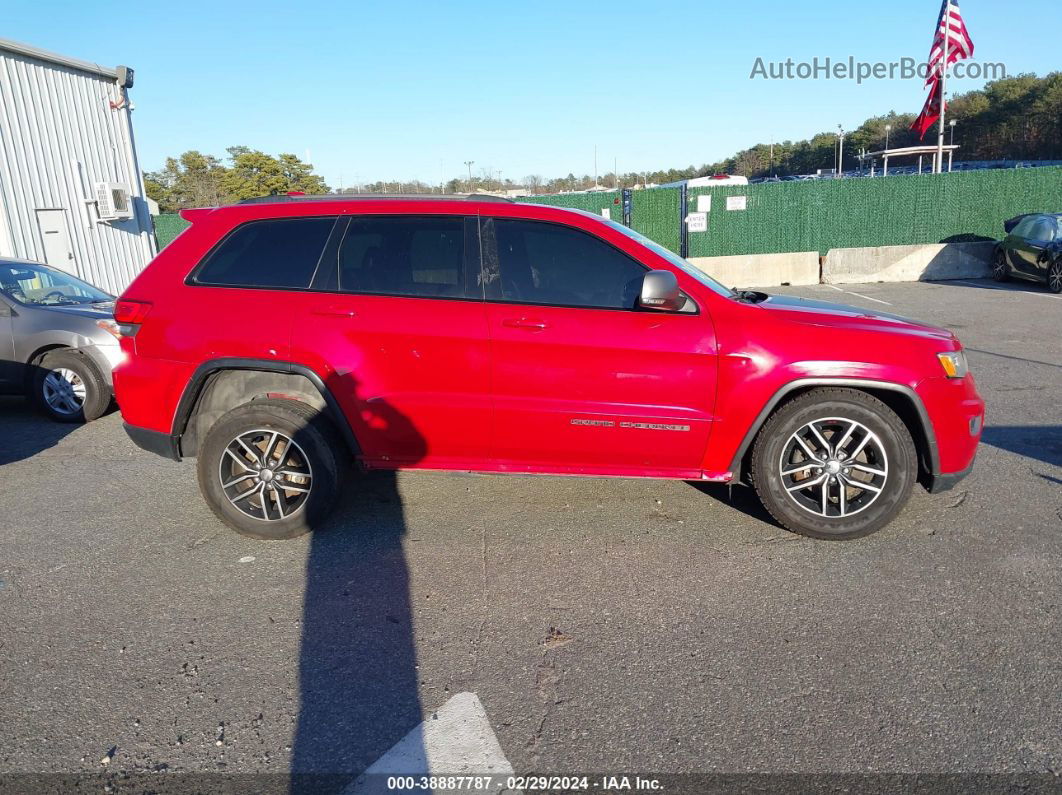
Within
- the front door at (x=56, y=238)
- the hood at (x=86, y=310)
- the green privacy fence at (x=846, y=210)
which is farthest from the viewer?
Result: the green privacy fence at (x=846, y=210)

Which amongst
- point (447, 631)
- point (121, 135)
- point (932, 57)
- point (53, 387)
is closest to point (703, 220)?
point (932, 57)

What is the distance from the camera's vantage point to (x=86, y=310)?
768 centimetres

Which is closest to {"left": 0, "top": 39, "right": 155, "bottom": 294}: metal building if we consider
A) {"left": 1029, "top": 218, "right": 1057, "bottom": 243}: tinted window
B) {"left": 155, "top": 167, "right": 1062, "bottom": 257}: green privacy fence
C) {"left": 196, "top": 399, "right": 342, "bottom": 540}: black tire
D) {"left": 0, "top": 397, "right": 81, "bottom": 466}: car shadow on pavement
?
{"left": 0, "top": 397, "right": 81, "bottom": 466}: car shadow on pavement

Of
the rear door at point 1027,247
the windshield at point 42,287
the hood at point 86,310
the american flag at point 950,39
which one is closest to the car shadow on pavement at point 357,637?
the hood at point 86,310

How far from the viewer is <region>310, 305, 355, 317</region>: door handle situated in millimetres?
4227

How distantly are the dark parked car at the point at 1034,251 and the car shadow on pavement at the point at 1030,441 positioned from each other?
10.3 metres

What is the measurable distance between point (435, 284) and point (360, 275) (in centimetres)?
44

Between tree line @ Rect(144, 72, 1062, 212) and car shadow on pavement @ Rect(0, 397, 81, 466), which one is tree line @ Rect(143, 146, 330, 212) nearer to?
tree line @ Rect(144, 72, 1062, 212)

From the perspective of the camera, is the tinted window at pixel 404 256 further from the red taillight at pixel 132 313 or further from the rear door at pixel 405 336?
the red taillight at pixel 132 313

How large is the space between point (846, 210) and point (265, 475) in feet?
59.4

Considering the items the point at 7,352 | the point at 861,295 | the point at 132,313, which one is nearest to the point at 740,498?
the point at 132,313

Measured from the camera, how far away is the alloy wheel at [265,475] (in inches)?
170

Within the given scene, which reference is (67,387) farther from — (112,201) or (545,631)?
(112,201)

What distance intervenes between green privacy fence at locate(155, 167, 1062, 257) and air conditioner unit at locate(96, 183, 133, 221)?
935 cm
